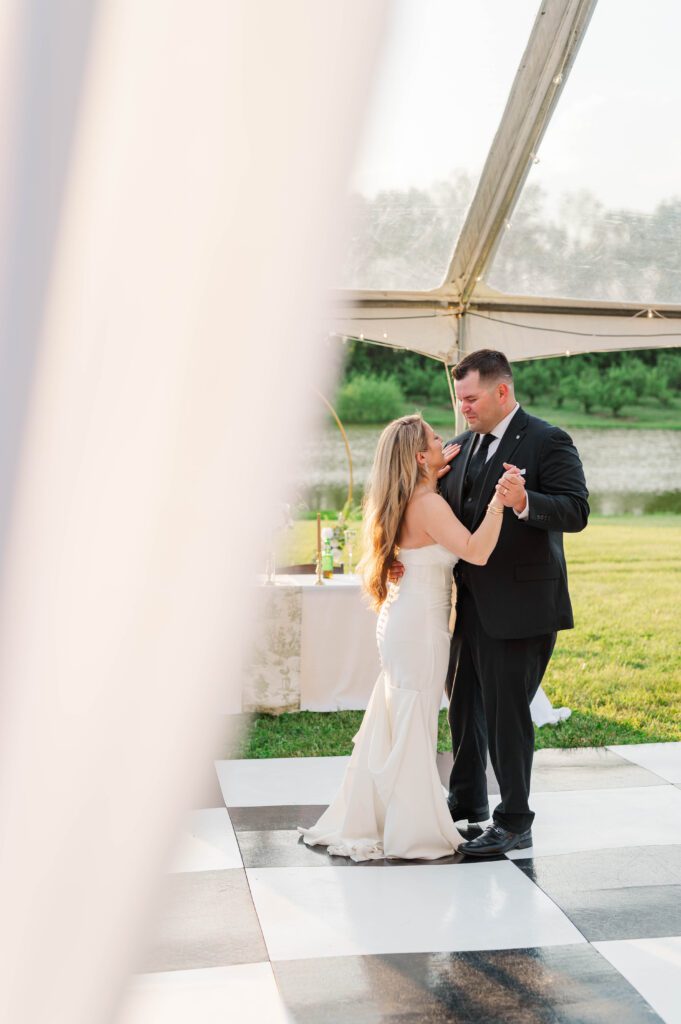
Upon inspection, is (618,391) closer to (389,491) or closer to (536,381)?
(536,381)

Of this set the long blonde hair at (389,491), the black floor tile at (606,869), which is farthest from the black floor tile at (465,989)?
the long blonde hair at (389,491)

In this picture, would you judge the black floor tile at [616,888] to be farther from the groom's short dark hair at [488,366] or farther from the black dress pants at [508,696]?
the groom's short dark hair at [488,366]

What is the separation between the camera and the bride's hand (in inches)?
144


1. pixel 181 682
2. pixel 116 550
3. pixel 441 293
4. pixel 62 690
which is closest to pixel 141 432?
pixel 116 550

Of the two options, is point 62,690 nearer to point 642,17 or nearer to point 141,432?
point 141,432

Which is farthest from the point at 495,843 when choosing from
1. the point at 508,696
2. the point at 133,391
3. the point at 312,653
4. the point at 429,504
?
the point at 312,653

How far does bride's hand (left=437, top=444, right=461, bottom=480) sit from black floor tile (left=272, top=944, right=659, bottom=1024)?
1590 mm

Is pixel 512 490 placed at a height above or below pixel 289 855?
above

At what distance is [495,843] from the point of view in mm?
3408

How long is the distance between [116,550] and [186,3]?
1.70 meters

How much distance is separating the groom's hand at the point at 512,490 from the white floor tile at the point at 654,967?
1236 millimetres

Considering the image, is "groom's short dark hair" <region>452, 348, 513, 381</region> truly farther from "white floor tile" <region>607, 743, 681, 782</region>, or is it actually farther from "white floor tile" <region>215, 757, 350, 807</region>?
"white floor tile" <region>607, 743, 681, 782</region>

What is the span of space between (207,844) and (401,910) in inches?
31.7

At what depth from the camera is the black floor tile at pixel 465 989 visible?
241 cm
